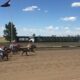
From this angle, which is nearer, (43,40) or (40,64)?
(40,64)

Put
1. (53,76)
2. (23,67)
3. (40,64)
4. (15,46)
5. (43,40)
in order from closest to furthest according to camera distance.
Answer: (53,76) → (23,67) → (40,64) → (15,46) → (43,40)

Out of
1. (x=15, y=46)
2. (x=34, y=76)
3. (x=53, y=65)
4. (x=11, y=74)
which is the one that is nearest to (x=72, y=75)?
(x=34, y=76)

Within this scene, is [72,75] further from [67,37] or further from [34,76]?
[67,37]

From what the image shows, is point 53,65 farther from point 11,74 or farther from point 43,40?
point 43,40

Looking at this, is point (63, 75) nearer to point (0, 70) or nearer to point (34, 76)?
point (34, 76)

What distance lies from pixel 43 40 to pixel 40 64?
3344cm

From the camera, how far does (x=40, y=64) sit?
21.0m

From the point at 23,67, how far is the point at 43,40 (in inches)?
1373

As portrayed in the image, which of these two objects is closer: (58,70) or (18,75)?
(18,75)

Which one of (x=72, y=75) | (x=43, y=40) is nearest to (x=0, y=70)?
(x=72, y=75)

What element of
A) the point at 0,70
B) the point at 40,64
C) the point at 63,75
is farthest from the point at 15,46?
the point at 63,75

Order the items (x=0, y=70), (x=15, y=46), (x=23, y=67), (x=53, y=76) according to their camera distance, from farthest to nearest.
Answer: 1. (x=15, y=46)
2. (x=23, y=67)
3. (x=0, y=70)
4. (x=53, y=76)

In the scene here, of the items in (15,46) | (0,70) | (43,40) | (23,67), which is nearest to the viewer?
(0,70)

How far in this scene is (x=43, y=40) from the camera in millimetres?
54375
